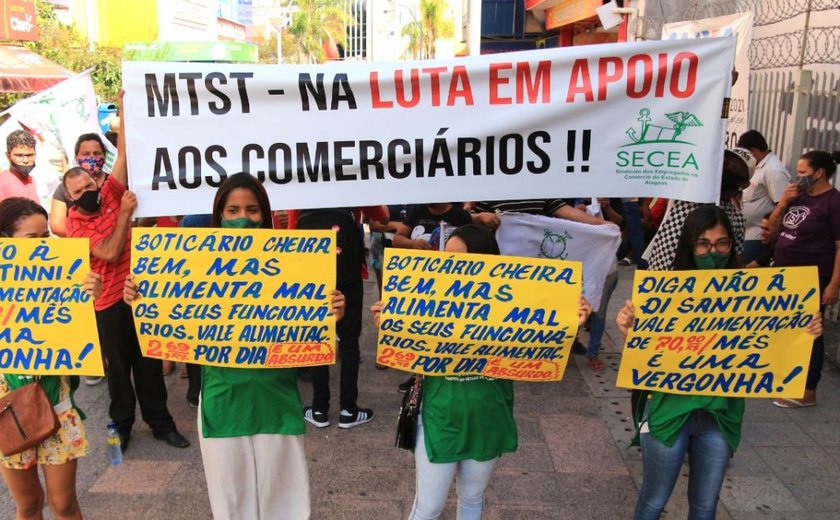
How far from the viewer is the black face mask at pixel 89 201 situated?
431cm

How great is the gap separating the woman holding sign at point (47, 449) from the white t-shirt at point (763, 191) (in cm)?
549

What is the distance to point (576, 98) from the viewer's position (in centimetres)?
382

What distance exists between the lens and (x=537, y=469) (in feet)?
14.5

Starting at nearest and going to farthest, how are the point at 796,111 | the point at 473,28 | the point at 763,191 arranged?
the point at 763,191 < the point at 796,111 < the point at 473,28

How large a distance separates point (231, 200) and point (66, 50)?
22.5m

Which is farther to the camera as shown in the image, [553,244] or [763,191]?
[763,191]

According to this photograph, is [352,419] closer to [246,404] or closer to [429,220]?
[429,220]

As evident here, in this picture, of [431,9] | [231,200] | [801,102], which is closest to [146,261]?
[231,200]

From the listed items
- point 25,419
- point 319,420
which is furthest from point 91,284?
point 319,420

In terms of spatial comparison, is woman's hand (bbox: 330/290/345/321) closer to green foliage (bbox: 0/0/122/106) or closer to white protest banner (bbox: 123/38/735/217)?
white protest banner (bbox: 123/38/735/217)

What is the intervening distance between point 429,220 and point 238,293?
2488 mm

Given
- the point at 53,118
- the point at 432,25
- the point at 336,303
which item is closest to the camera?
the point at 336,303

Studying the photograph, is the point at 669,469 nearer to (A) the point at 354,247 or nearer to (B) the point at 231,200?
(B) the point at 231,200

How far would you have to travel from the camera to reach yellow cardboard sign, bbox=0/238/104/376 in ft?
10.2
